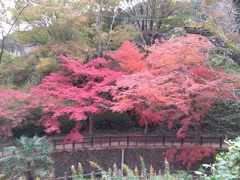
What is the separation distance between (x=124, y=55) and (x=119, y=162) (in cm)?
550

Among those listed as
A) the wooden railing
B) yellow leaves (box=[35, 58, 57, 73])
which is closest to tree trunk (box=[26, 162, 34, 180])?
the wooden railing

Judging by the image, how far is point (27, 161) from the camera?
1284cm

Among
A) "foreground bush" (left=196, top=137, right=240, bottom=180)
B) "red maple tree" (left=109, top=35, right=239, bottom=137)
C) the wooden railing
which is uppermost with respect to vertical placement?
"red maple tree" (left=109, top=35, right=239, bottom=137)

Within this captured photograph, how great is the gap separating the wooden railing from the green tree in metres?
3.77

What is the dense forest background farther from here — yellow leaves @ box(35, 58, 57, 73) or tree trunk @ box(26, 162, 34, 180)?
tree trunk @ box(26, 162, 34, 180)

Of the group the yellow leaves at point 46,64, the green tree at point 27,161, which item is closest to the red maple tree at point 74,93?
the yellow leaves at point 46,64

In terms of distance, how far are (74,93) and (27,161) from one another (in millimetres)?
4070

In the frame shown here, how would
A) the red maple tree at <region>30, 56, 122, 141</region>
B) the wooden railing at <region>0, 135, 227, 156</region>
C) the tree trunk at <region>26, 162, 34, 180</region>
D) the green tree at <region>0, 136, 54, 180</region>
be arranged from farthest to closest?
the wooden railing at <region>0, 135, 227, 156</region> → the red maple tree at <region>30, 56, 122, 141</region> → the tree trunk at <region>26, 162, 34, 180</region> → the green tree at <region>0, 136, 54, 180</region>

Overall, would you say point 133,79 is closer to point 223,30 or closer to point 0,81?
point 223,30

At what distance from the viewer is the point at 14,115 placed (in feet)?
50.4

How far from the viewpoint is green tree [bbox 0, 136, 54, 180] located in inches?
506

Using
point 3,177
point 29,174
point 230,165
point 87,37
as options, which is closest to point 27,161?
point 29,174

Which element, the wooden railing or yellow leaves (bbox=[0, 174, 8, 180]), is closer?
yellow leaves (bbox=[0, 174, 8, 180])

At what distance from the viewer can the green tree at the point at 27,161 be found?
12844 millimetres
